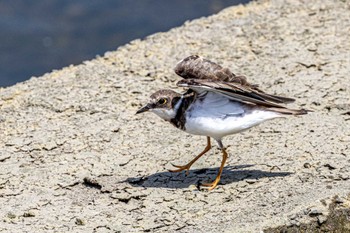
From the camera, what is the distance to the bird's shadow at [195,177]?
780cm

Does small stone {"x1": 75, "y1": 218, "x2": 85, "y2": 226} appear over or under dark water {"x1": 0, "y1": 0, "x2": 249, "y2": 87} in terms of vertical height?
under

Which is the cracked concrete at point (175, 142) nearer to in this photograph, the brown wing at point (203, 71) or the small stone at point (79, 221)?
the small stone at point (79, 221)

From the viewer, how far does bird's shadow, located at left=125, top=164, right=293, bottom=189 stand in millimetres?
7797

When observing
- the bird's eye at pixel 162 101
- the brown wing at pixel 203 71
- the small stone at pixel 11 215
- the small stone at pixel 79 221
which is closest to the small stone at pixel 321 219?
the brown wing at pixel 203 71

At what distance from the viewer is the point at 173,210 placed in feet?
24.2

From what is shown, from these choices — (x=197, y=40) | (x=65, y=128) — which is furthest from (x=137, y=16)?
(x=65, y=128)

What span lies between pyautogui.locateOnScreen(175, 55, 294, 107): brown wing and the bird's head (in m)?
0.21

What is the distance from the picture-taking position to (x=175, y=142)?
854 centimetres

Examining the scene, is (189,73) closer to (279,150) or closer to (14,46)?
(279,150)

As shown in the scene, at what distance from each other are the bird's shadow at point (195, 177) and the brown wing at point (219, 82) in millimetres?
605

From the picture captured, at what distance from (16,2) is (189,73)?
26.7 ft

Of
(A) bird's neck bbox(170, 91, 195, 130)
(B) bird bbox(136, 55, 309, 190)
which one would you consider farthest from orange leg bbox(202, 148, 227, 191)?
(A) bird's neck bbox(170, 91, 195, 130)

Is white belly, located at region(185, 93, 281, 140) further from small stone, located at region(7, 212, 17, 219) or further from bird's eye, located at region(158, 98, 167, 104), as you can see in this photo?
small stone, located at region(7, 212, 17, 219)

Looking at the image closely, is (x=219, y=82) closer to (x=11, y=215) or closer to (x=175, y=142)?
(x=175, y=142)
